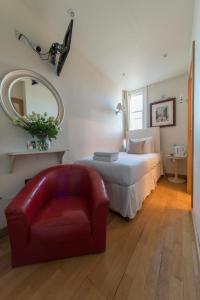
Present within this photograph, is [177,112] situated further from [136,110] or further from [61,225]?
[61,225]

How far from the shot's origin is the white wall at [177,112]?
3143 mm

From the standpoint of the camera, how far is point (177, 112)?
127 inches

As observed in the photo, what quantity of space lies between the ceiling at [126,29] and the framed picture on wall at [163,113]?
0.80m

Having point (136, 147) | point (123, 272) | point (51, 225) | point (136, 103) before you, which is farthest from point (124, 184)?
point (136, 103)

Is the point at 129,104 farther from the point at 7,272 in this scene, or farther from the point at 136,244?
the point at 7,272

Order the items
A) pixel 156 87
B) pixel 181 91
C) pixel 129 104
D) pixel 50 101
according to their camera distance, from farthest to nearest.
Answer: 1. pixel 129 104
2. pixel 156 87
3. pixel 181 91
4. pixel 50 101

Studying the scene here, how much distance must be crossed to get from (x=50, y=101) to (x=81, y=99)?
2.31 feet

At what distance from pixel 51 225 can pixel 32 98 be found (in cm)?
160

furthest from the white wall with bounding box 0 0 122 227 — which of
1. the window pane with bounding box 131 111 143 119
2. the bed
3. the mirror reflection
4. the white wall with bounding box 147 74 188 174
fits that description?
the white wall with bounding box 147 74 188 174

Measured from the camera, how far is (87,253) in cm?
117

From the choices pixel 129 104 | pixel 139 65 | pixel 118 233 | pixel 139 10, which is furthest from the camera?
pixel 129 104

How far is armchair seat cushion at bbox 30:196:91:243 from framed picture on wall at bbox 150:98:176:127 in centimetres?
315

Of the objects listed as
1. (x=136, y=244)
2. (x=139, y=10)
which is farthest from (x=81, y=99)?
(x=136, y=244)

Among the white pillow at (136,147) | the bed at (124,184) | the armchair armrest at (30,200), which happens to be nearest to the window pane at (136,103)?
the white pillow at (136,147)
